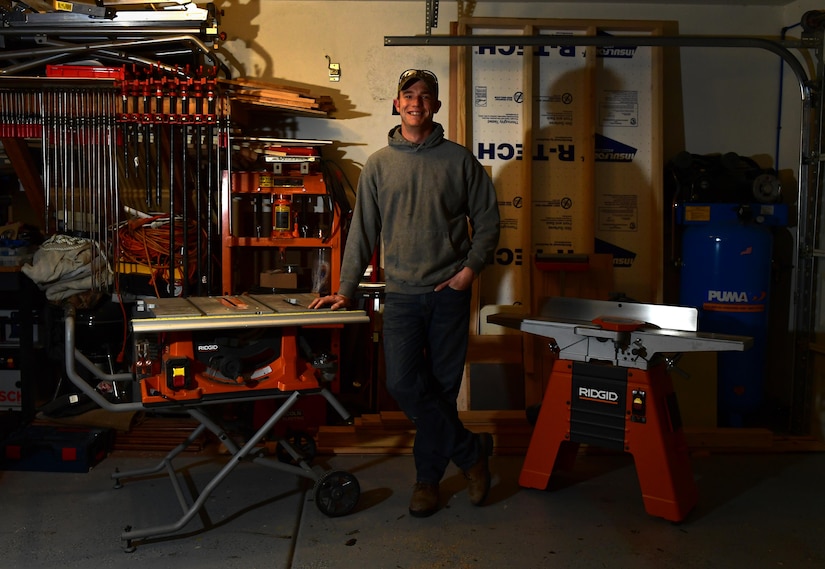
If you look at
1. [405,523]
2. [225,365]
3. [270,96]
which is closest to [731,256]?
[405,523]

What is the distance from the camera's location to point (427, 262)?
267 cm

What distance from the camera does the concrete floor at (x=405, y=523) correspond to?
2377 millimetres

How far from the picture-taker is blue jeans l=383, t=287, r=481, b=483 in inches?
106

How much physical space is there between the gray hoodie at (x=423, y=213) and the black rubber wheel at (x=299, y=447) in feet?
2.62

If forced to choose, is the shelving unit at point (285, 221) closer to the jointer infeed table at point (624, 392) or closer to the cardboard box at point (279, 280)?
the cardboard box at point (279, 280)

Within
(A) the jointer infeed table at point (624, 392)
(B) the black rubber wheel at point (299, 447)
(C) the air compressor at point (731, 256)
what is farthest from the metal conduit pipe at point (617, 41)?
(B) the black rubber wheel at point (299, 447)

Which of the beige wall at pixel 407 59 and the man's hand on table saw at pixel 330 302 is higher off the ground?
the beige wall at pixel 407 59

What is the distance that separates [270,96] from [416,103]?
1.20 meters

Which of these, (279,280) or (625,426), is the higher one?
(279,280)

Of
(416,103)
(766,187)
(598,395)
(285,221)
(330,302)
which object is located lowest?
(598,395)

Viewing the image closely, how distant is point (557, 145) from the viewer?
3.98 meters

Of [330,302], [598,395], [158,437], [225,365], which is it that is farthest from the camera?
[158,437]

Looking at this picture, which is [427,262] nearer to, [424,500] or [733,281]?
[424,500]

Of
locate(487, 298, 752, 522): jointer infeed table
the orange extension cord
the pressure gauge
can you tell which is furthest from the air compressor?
the orange extension cord
